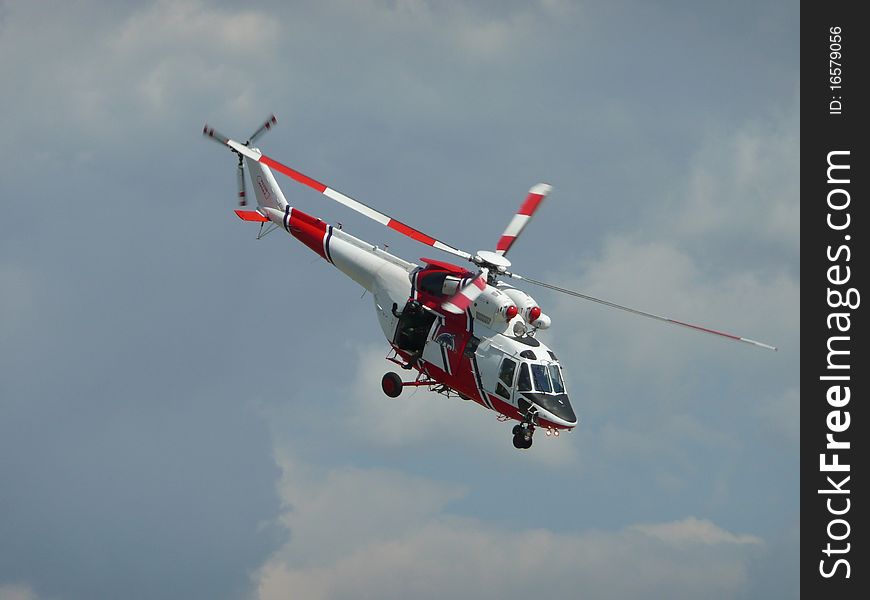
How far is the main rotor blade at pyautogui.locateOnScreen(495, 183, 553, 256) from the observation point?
54.0 meters

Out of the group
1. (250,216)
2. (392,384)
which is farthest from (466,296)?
(250,216)

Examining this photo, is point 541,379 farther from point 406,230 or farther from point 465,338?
point 406,230

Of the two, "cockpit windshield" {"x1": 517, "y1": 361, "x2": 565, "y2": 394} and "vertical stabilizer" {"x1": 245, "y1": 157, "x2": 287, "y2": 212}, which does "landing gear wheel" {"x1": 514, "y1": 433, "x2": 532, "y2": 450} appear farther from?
"vertical stabilizer" {"x1": 245, "y1": 157, "x2": 287, "y2": 212}

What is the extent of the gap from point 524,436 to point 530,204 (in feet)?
34.5

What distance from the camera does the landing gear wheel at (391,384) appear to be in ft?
189

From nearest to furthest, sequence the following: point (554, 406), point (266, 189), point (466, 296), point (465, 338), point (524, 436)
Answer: point (466, 296) → point (554, 406) → point (524, 436) → point (465, 338) → point (266, 189)

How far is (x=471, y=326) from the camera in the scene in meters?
55.4

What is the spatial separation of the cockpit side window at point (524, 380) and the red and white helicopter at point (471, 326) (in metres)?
0.04

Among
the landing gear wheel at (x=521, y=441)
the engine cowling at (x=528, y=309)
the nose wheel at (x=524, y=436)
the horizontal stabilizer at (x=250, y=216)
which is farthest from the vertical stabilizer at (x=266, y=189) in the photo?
the landing gear wheel at (x=521, y=441)

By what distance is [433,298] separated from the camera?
56.7 meters

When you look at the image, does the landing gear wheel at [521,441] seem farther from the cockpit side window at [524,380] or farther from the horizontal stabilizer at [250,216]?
the horizontal stabilizer at [250,216]

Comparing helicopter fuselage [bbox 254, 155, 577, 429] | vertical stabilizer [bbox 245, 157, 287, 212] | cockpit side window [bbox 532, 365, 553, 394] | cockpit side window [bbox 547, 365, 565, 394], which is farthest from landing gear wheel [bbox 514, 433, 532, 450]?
vertical stabilizer [bbox 245, 157, 287, 212]
